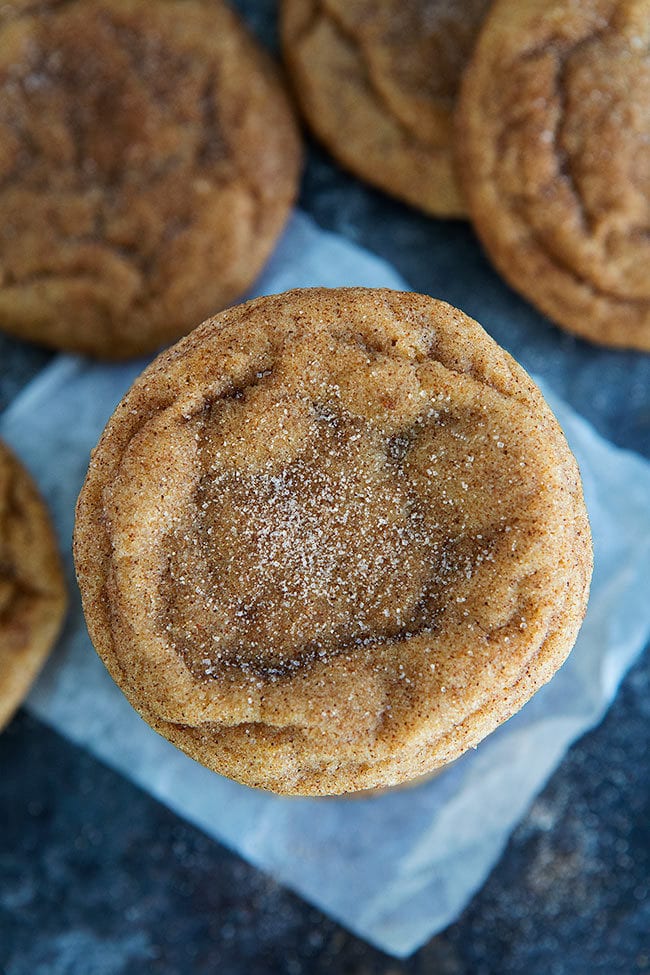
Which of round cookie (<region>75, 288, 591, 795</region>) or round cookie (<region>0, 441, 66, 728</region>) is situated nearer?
round cookie (<region>75, 288, 591, 795</region>)

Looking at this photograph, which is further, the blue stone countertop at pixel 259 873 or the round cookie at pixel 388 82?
the blue stone countertop at pixel 259 873

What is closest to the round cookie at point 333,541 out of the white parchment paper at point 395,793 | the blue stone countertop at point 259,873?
the white parchment paper at point 395,793

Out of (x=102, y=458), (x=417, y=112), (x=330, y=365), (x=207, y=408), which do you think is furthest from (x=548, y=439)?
(x=417, y=112)

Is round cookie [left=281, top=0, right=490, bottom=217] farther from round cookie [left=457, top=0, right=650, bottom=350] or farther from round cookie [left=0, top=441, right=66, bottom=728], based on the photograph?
round cookie [left=0, top=441, right=66, bottom=728]

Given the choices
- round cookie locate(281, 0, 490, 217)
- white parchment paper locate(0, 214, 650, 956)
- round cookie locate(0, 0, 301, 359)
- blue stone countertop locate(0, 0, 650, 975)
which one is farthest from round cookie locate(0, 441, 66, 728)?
round cookie locate(281, 0, 490, 217)

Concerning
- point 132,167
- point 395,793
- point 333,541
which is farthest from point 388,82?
point 395,793

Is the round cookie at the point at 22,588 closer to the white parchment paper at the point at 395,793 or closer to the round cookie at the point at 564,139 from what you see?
the white parchment paper at the point at 395,793
